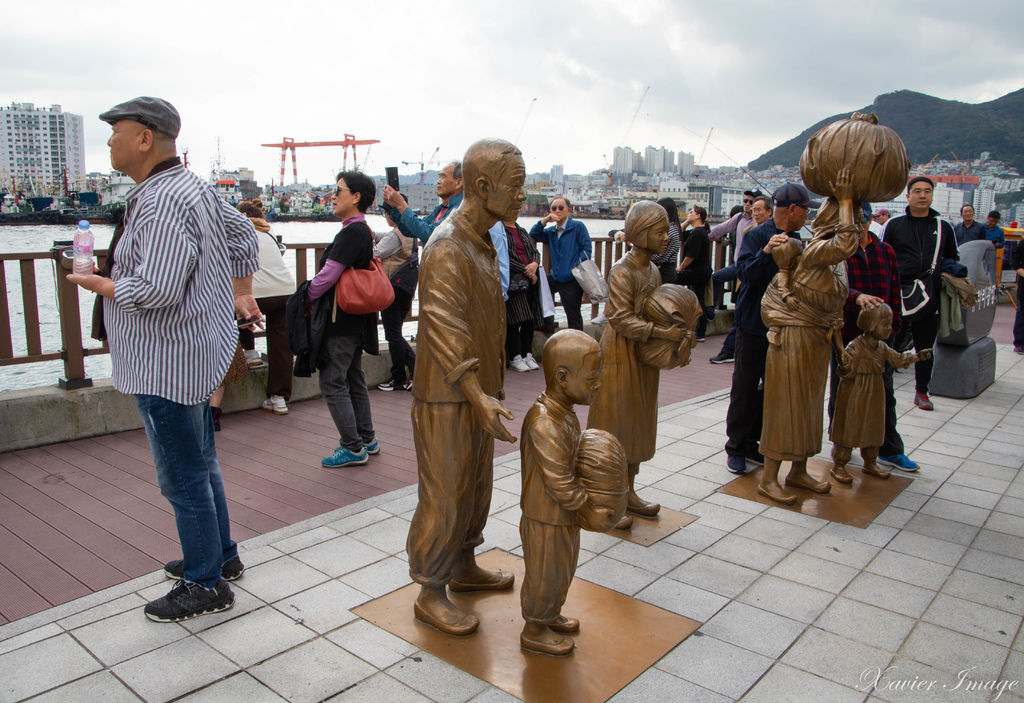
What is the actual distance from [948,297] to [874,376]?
274 cm

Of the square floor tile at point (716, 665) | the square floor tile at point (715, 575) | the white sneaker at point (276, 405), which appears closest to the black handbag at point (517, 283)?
the white sneaker at point (276, 405)

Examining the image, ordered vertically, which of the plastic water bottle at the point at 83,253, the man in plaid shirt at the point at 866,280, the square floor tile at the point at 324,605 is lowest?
the square floor tile at the point at 324,605

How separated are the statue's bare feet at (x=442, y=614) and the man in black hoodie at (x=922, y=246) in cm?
532

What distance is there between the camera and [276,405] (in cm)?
674

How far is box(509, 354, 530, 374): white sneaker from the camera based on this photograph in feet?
28.9

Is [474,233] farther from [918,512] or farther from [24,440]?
[24,440]

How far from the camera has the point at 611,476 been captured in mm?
2791

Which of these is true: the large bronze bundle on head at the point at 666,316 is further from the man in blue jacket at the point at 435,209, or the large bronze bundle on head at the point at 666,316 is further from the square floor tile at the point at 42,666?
the square floor tile at the point at 42,666

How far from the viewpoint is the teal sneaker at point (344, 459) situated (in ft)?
17.6

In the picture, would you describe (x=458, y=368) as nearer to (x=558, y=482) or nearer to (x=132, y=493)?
(x=558, y=482)

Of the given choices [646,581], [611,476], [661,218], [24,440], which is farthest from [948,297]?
[24,440]

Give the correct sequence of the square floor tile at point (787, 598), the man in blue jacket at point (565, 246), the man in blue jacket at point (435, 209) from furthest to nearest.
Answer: the man in blue jacket at point (565, 246) → the man in blue jacket at point (435, 209) → the square floor tile at point (787, 598)

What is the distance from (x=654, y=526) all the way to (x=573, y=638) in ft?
4.68

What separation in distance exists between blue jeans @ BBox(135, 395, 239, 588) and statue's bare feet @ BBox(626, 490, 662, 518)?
7.62 feet
